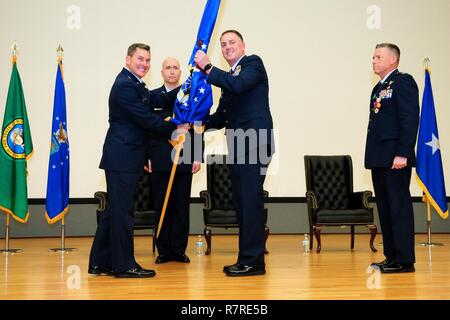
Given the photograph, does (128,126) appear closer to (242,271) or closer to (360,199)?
(242,271)

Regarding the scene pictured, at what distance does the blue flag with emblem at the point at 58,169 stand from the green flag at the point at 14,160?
27 centimetres

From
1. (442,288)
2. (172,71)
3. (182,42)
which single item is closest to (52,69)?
(182,42)

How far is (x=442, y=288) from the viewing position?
14.0 feet

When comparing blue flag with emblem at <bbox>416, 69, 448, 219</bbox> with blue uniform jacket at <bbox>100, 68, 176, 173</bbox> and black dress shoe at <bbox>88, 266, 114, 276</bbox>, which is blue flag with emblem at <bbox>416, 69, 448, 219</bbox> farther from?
black dress shoe at <bbox>88, 266, 114, 276</bbox>

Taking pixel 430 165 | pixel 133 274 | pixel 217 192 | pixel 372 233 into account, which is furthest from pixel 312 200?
pixel 133 274

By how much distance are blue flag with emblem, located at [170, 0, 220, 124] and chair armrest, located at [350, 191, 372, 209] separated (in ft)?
8.84

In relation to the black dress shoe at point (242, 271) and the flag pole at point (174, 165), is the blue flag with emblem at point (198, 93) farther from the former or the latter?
the black dress shoe at point (242, 271)

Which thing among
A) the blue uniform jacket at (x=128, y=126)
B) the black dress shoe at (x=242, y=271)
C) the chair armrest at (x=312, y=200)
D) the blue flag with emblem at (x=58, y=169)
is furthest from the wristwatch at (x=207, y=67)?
the blue flag with emblem at (x=58, y=169)

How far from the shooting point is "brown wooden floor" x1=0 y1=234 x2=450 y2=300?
13.2ft

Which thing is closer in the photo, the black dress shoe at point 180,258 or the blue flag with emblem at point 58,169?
the black dress shoe at point 180,258

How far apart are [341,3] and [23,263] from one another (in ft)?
19.4

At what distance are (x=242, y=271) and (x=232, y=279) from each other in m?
0.16

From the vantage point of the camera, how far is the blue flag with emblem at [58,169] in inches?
287

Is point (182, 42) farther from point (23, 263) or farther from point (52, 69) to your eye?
point (23, 263)
